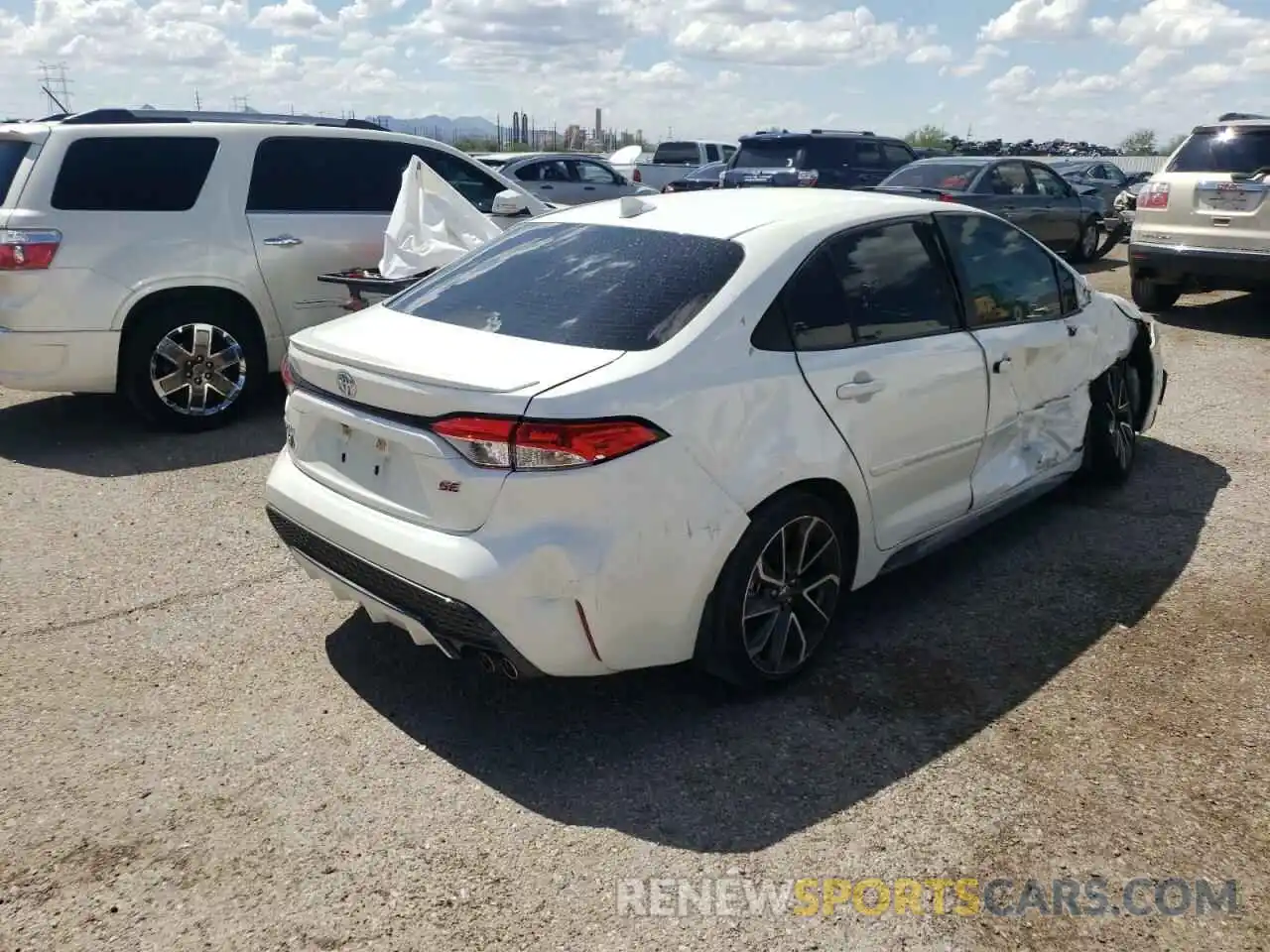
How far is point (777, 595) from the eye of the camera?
3502 millimetres

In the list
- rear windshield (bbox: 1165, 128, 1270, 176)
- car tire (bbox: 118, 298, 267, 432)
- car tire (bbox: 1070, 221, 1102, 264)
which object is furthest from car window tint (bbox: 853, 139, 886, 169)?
car tire (bbox: 118, 298, 267, 432)

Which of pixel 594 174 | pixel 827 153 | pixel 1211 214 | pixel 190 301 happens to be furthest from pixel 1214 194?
pixel 594 174

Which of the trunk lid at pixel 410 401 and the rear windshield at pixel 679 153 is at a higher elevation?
the rear windshield at pixel 679 153

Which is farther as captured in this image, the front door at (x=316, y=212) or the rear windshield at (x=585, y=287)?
the front door at (x=316, y=212)

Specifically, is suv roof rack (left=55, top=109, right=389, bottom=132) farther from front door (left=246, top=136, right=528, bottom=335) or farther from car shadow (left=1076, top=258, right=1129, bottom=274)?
car shadow (left=1076, top=258, right=1129, bottom=274)

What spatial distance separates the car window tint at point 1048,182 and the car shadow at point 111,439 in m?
11.0

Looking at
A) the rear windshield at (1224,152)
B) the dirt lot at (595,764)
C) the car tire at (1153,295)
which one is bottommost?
the dirt lot at (595,764)

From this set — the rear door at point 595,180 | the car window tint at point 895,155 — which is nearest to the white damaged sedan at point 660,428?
the car window tint at point 895,155

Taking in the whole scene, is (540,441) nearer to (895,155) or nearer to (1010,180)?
(1010,180)

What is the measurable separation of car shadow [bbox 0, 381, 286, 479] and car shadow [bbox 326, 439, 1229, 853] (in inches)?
104

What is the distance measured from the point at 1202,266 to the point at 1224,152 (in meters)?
1.12

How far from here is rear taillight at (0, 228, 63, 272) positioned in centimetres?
604

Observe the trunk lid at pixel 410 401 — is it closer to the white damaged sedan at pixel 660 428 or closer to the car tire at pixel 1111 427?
the white damaged sedan at pixel 660 428

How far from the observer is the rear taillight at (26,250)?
604cm
